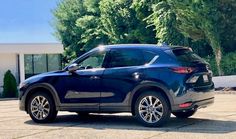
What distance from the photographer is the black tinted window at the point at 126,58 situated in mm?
9992

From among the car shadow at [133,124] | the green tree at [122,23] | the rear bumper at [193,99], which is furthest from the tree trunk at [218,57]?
the rear bumper at [193,99]

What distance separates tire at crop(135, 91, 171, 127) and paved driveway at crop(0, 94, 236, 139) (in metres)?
0.18

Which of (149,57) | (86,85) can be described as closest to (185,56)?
(149,57)

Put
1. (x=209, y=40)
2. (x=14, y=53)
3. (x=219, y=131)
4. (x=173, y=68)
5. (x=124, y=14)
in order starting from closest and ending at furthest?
1. (x=219, y=131)
2. (x=173, y=68)
3. (x=209, y=40)
4. (x=14, y=53)
5. (x=124, y=14)

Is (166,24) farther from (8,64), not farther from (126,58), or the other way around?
(126,58)

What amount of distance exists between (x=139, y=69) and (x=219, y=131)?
2.10 meters

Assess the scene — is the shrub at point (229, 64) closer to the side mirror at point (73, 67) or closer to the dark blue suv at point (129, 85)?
the dark blue suv at point (129, 85)

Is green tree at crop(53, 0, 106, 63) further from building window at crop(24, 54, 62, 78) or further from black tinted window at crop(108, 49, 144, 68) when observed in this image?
black tinted window at crop(108, 49, 144, 68)

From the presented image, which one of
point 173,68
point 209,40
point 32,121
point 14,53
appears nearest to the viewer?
point 173,68

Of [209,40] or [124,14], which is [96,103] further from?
[124,14]

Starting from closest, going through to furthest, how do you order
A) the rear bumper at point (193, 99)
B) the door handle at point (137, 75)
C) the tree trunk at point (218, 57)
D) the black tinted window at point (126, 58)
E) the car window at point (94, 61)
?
the rear bumper at point (193, 99) → the door handle at point (137, 75) → the black tinted window at point (126, 58) → the car window at point (94, 61) → the tree trunk at point (218, 57)

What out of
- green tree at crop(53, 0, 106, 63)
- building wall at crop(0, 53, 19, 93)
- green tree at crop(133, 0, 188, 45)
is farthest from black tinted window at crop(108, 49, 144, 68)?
green tree at crop(53, 0, 106, 63)

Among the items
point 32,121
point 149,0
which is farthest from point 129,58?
point 149,0

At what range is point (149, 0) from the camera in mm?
32531
